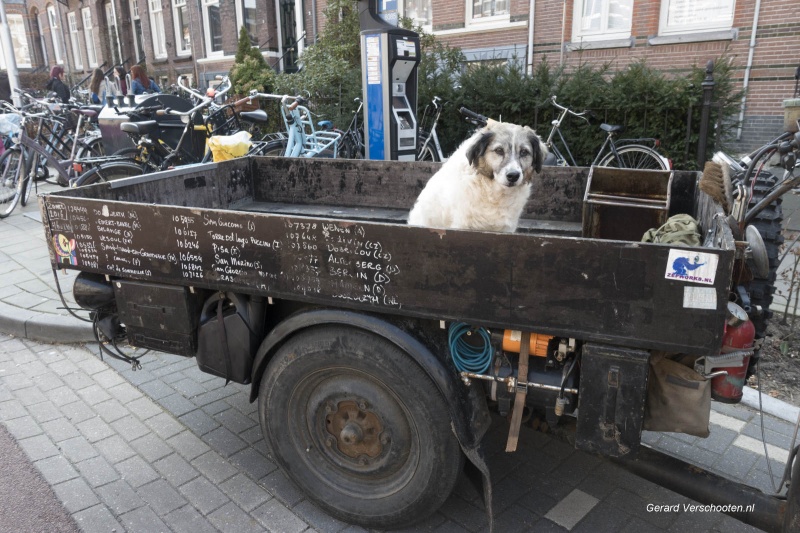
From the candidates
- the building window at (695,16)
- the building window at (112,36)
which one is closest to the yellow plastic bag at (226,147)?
the building window at (695,16)

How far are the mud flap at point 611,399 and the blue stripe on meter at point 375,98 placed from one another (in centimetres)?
632

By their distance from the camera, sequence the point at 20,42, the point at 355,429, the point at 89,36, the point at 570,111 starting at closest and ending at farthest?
the point at 355,429, the point at 570,111, the point at 89,36, the point at 20,42

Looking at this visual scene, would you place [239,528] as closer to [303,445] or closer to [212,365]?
[303,445]

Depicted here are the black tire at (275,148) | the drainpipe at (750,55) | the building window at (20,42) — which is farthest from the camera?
the building window at (20,42)

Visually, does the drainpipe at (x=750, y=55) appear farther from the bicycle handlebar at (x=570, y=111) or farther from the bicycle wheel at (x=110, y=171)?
the bicycle wheel at (x=110, y=171)

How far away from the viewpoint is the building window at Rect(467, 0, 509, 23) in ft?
47.8

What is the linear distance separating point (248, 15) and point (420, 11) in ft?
25.5

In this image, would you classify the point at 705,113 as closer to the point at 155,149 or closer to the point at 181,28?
the point at 155,149

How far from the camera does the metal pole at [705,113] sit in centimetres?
701

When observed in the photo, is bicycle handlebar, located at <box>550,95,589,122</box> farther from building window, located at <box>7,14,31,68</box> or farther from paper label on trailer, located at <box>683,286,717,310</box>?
building window, located at <box>7,14,31,68</box>

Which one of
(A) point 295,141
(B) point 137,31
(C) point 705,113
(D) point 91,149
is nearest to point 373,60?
(A) point 295,141

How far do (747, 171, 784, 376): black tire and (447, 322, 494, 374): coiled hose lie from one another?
3.33 ft

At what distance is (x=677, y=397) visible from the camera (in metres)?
2.13

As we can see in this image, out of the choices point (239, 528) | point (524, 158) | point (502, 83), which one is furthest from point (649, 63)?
point (239, 528)
